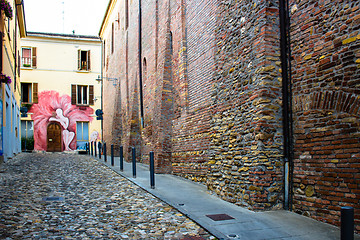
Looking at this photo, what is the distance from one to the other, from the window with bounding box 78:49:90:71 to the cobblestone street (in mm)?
23185

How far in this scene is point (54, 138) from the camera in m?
28.8

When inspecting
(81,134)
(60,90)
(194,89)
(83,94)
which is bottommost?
(81,134)

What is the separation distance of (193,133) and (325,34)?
5409mm

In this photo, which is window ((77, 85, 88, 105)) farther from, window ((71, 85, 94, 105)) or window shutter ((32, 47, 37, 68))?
window shutter ((32, 47, 37, 68))

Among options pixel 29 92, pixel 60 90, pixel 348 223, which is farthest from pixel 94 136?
pixel 348 223

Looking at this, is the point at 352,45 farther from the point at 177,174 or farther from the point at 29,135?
the point at 29,135

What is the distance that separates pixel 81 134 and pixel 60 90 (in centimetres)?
439

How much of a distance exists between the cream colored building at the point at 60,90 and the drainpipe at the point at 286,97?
26.0 metres

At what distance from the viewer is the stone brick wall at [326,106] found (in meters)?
4.58

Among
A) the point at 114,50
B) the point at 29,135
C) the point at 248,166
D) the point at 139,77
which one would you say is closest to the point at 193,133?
the point at 248,166

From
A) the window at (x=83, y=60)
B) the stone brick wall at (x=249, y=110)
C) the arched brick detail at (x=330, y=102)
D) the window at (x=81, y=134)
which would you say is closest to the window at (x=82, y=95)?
the window at (x=83, y=60)

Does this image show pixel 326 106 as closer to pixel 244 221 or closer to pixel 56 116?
pixel 244 221

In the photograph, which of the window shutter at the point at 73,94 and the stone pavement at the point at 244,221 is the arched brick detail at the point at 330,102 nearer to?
the stone pavement at the point at 244,221

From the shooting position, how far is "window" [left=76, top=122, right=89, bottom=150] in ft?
97.2
